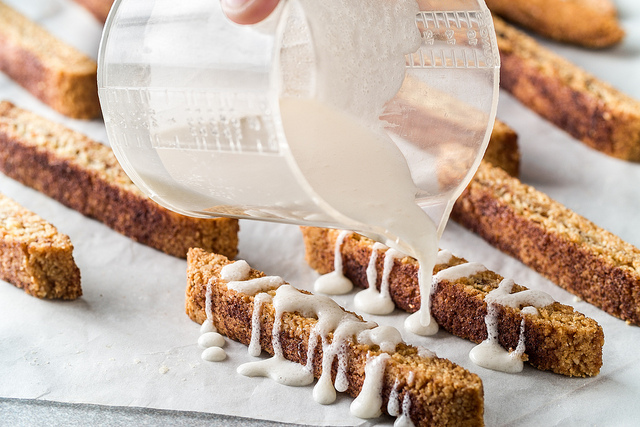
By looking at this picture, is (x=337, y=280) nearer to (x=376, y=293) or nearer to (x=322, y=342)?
(x=376, y=293)

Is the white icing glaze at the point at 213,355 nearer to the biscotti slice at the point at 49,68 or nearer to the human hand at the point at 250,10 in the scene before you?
the human hand at the point at 250,10

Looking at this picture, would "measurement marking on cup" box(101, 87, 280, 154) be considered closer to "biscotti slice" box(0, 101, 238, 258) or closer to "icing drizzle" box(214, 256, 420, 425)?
"icing drizzle" box(214, 256, 420, 425)

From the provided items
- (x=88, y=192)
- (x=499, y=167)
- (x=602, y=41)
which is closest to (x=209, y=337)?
(x=88, y=192)

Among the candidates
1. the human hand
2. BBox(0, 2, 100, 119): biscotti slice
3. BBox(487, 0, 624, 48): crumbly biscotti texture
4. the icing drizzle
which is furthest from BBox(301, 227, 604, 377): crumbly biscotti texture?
BBox(487, 0, 624, 48): crumbly biscotti texture

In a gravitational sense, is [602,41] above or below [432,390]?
above

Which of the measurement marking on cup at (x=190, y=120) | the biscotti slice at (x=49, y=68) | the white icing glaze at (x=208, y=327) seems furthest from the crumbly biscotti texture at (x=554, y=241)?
the biscotti slice at (x=49, y=68)

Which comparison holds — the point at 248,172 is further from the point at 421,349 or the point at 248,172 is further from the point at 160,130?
the point at 421,349
